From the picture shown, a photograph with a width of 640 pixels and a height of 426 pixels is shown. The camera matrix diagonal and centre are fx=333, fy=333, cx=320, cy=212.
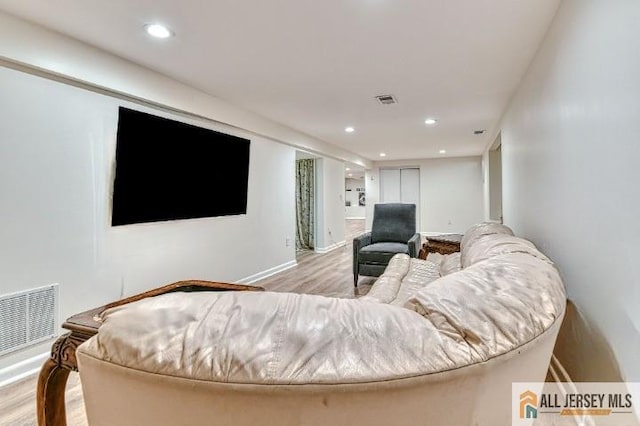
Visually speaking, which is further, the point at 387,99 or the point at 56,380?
the point at 387,99

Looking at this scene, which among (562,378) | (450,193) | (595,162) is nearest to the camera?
(595,162)

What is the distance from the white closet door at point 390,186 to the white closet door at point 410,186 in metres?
0.12

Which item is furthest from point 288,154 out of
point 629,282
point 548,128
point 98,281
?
point 629,282

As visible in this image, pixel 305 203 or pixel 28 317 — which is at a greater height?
pixel 305 203

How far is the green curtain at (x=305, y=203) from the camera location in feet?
23.2

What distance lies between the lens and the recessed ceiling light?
2125 millimetres

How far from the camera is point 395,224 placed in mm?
4746

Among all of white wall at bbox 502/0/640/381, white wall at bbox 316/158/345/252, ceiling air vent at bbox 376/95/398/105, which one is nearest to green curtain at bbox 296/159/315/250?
white wall at bbox 316/158/345/252

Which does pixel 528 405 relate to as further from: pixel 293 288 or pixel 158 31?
pixel 293 288

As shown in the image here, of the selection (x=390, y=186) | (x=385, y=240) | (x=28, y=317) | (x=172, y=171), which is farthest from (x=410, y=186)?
(x=28, y=317)

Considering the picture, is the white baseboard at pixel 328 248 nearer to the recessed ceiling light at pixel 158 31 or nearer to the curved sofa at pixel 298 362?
the recessed ceiling light at pixel 158 31

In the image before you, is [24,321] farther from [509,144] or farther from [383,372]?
[509,144]

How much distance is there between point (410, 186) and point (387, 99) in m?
6.54

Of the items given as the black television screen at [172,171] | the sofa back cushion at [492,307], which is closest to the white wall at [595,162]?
the sofa back cushion at [492,307]
